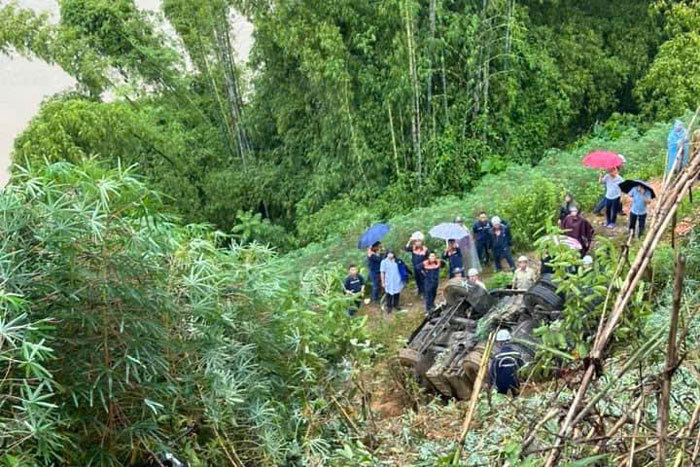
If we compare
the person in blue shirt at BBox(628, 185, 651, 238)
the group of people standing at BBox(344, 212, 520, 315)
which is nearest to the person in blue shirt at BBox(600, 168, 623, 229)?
the person in blue shirt at BBox(628, 185, 651, 238)

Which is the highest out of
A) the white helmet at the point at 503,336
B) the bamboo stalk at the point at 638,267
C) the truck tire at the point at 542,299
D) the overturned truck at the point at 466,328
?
the bamboo stalk at the point at 638,267

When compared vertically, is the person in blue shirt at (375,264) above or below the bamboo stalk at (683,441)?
below

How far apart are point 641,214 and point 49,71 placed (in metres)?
14.4

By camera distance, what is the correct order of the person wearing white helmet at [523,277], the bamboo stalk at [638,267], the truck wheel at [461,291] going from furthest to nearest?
the person wearing white helmet at [523,277]
the truck wheel at [461,291]
the bamboo stalk at [638,267]

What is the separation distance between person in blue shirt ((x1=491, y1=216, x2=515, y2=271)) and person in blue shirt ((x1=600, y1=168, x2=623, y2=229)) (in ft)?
4.28

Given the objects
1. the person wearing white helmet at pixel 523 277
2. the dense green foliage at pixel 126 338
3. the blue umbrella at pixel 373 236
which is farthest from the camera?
the blue umbrella at pixel 373 236

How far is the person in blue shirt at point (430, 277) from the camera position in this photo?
28.4 ft

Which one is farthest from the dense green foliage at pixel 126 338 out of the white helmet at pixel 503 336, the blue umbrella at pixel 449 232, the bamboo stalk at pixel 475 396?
the blue umbrella at pixel 449 232

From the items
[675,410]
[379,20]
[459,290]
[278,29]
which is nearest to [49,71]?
[278,29]

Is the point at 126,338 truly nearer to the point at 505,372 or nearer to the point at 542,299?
the point at 505,372

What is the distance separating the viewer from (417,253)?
895 cm

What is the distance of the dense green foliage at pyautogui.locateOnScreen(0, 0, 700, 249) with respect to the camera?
1292 cm

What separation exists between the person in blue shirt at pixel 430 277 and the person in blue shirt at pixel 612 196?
2386 mm

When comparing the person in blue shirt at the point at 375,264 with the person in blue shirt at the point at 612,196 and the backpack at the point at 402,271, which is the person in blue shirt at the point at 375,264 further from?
the person in blue shirt at the point at 612,196
